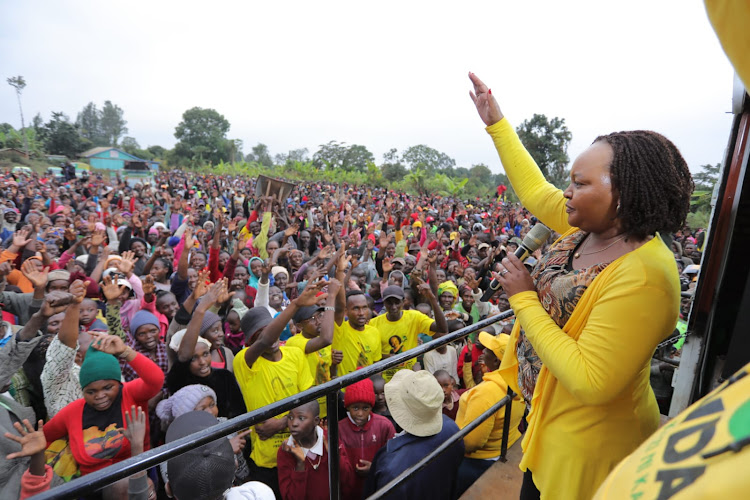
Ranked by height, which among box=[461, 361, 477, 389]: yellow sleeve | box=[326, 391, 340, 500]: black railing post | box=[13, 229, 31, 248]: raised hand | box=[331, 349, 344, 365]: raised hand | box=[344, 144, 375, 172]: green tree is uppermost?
box=[344, 144, 375, 172]: green tree

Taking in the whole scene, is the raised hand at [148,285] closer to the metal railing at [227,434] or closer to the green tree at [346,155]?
the metal railing at [227,434]

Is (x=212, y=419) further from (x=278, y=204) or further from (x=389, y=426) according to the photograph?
(x=278, y=204)

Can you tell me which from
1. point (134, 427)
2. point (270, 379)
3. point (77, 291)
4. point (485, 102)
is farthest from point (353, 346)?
point (485, 102)

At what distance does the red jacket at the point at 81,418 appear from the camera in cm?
245

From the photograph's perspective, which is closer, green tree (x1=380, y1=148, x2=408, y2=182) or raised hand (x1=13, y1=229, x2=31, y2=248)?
raised hand (x1=13, y1=229, x2=31, y2=248)

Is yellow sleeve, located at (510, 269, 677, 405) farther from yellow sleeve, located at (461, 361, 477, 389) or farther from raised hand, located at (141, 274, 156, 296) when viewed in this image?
raised hand, located at (141, 274, 156, 296)

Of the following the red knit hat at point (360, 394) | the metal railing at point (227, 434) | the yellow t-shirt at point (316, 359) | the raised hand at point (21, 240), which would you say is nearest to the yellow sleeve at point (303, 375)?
the yellow t-shirt at point (316, 359)

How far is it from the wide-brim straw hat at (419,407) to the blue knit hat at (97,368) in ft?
5.47

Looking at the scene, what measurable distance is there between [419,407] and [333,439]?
0.96m

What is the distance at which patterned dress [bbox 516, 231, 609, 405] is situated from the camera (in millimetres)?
1282

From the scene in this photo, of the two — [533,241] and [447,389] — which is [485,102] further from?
[447,389]

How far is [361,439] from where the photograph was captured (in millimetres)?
2779

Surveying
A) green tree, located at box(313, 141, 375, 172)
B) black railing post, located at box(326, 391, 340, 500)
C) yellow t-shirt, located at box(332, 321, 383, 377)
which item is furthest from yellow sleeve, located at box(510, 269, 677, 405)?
green tree, located at box(313, 141, 375, 172)

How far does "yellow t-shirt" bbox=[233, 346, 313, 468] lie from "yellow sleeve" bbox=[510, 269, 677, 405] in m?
2.23
